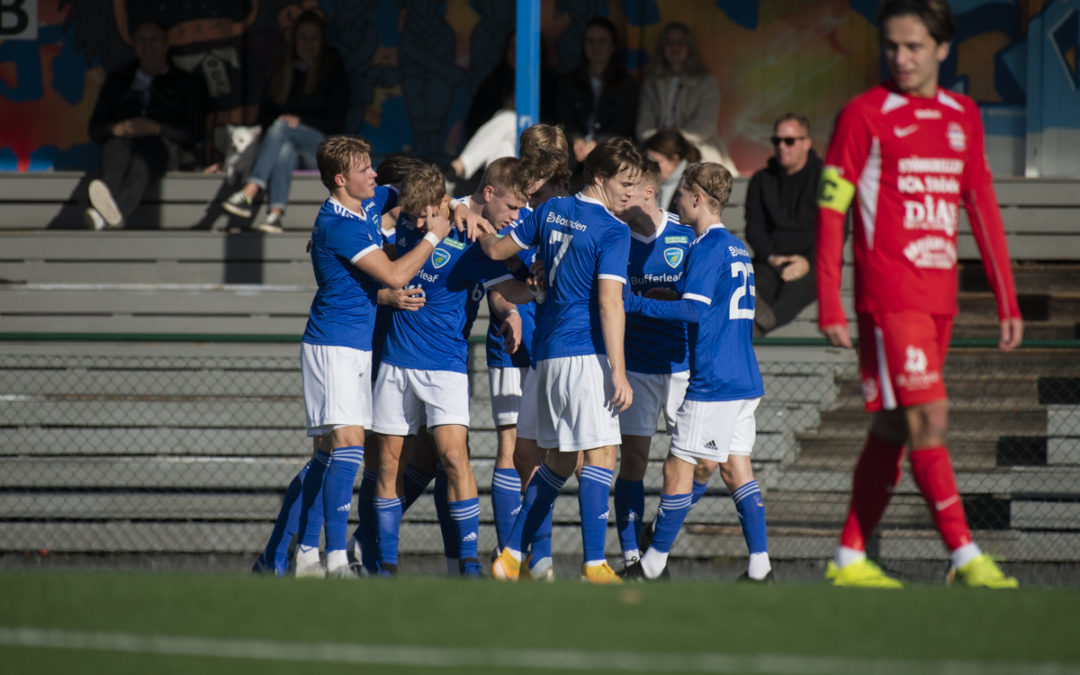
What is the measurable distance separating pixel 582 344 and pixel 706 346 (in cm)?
69

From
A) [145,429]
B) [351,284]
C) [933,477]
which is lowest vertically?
[145,429]

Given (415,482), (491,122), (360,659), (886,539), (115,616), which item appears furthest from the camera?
(491,122)

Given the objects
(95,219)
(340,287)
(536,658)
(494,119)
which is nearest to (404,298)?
(340,287)

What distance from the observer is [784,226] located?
9.25 meters

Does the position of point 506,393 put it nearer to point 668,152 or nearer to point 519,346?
point 519,346

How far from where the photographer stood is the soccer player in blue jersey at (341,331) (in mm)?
5988

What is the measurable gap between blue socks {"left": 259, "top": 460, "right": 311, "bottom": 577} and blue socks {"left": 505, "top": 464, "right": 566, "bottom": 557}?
1293mm

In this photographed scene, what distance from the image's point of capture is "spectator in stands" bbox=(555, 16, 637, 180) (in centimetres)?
1075

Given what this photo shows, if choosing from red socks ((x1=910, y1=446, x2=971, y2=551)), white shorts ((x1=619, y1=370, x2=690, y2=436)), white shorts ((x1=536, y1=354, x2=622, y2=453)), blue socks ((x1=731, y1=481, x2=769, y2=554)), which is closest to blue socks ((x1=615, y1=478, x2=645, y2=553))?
white shorts ((x1=619, y1=370, x2=690, y2=436))

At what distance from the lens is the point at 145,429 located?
8.78 metres

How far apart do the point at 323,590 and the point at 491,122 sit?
21.4 ft

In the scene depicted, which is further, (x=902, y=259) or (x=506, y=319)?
(x=506, y=319)

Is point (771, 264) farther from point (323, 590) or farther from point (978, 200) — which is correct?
point (323, 590)

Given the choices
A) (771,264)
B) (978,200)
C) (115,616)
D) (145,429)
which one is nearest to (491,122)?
(771,264)
